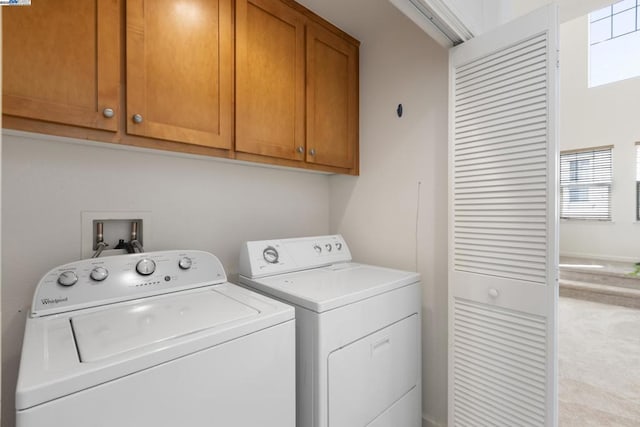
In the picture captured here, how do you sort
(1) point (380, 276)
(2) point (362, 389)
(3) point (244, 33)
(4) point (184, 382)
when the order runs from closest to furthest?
(4) point (184, 382)
(2) point (362, 389)
(3) point (244, 33)
(1) point (380, 276)

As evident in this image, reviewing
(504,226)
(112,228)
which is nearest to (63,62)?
(112,228)

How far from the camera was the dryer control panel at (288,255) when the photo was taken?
1631 millimetres

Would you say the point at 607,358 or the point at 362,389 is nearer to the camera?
the point at 362,389

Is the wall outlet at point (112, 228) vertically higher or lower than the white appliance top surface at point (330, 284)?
higher

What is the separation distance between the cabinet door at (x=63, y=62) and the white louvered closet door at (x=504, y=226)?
4.92ft

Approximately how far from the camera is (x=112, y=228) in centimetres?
146

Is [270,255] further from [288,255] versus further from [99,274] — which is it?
[99,274]

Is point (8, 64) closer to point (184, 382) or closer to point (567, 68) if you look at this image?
point (184, 382)

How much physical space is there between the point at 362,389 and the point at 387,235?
957 millimetres

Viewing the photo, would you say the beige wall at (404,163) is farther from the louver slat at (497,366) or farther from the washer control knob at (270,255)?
the washer control knob at (270,255)

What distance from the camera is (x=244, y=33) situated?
5.03 ft

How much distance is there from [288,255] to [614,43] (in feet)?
24.2

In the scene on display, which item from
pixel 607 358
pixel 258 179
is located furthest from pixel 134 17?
pixel 607 358

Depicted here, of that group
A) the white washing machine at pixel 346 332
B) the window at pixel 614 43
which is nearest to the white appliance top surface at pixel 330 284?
the white washing machine at pixel 346 332
